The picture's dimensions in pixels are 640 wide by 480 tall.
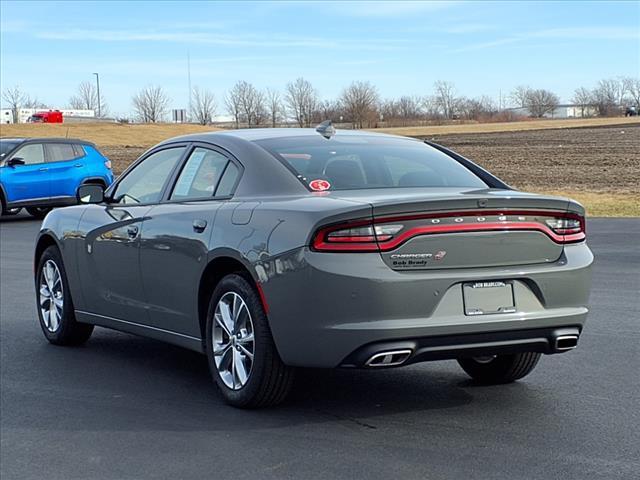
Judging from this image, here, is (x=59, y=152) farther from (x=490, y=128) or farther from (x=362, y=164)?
(x=490, y=128)

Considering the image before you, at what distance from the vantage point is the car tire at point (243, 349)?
6.01 metres

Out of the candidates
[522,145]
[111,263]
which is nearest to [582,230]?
[111,263]

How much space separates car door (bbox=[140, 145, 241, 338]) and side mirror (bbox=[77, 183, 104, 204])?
1.06m

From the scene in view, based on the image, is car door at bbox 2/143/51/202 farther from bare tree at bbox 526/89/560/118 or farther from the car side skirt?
bare tree at bbox 526/89/560/118

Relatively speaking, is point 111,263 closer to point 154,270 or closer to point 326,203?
point 154,270

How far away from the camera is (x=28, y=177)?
23.0 m

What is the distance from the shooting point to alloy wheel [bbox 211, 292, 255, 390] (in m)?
6.21

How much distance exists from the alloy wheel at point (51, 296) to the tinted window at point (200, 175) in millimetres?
1901

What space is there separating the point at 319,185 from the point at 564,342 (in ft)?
5.36

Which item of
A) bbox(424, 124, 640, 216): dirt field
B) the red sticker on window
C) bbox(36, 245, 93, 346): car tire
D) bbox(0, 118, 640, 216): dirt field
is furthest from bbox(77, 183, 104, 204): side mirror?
bbox(424, 124, 640, 216): dirt field

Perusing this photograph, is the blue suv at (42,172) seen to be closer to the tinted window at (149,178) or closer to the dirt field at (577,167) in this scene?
the dirt field at (577,167)

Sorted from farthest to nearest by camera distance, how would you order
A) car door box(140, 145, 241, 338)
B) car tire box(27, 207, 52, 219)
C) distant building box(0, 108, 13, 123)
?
1. distant building box(0, 108, 13, 123)
2. car tire box(27, 207, 52, 219)
3. car door box(140, 145, 241, 338)

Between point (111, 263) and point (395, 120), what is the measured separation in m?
112

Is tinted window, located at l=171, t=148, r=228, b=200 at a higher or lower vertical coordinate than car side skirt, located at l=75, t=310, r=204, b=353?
higher
